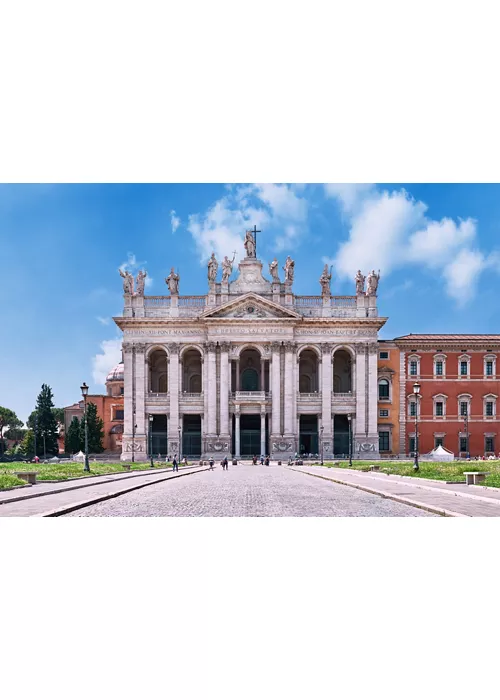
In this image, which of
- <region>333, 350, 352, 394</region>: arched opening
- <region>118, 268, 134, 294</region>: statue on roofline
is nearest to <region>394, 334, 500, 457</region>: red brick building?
<region>333, 350, 352, 394</region>: arched opening

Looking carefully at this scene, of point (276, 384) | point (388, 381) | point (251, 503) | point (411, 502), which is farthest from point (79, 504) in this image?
point (388, 381)

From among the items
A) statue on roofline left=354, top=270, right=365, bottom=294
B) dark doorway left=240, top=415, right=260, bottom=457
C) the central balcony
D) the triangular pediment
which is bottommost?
dark doorway left=240, top=415, right=260, bottom=457

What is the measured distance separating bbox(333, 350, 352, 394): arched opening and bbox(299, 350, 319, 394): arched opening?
203cm

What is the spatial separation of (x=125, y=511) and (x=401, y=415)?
173ft

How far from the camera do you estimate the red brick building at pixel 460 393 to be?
65688 mm

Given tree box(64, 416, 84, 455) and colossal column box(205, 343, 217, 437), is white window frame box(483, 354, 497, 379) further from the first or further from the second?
tree box(64, 416, 84, 455)

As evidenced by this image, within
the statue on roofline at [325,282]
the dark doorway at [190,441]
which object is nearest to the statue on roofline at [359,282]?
the statue on roofline at [325,282]

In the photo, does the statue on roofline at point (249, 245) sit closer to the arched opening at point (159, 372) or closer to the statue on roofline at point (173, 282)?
the statue on roofline at point (173, 282)

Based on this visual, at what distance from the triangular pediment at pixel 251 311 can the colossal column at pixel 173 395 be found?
4.62 m

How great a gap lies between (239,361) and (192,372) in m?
5.34

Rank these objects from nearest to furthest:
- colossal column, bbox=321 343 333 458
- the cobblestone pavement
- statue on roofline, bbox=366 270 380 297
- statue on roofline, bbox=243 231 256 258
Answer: the cobblestone pavement → statue on roofline, bbox=243 231 256 258 → colossal column, bbox=321 343 333 458 → statue on roofline, bbox=366 270 380 297

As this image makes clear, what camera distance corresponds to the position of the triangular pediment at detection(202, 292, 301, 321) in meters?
65.5
